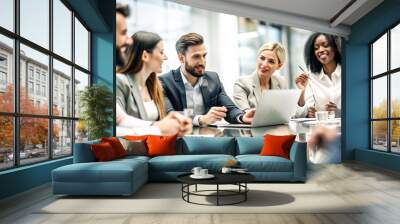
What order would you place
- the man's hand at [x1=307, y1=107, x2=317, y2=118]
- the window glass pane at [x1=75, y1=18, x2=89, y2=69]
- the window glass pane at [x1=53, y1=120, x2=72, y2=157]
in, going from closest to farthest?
the window glass pane at [x1=53, y1=120, x2=72, y2=157]
the window glass pane at [x1=75, y1=18, x2=89, y2=69]
the man's hand at [x1=307, y1=107, x2=317, y2=118]

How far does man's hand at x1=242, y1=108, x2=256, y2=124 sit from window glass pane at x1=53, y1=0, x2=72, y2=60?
Result: 4136mm

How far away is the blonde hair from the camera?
9273mm

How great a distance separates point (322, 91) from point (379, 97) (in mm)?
1299

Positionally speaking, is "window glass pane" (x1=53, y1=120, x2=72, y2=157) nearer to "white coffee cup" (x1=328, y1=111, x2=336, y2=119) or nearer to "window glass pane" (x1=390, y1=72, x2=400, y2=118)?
"white coffee cup" (x1=328, y1=111, x2=336, y2=119)

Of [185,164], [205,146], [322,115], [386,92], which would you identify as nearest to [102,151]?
[185,164]

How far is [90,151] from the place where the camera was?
5.86 metres

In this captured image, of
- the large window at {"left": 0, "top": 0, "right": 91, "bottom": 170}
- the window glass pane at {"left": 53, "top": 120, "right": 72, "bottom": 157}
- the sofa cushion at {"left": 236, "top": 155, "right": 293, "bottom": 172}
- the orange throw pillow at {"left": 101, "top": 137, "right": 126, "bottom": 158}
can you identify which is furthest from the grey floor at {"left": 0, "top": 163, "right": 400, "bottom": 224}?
the orange throw pillow at {"left": 101, "top": 137, "right": 126, "bottom": 158}

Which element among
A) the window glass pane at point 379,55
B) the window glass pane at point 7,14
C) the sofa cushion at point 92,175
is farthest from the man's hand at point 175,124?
the window glass pane at point 379,55

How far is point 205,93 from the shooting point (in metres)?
9.09

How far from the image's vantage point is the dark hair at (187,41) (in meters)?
9.12

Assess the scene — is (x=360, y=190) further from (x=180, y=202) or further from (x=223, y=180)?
(x=180, y=202)

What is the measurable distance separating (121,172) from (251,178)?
1.69 metres

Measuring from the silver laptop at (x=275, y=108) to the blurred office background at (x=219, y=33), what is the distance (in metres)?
0.29

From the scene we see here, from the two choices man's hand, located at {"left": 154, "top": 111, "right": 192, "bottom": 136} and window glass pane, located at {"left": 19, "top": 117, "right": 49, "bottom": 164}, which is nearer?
window glass pane, located at {"left": 19, "top": 117, "right": 49, "bottom": 164}
